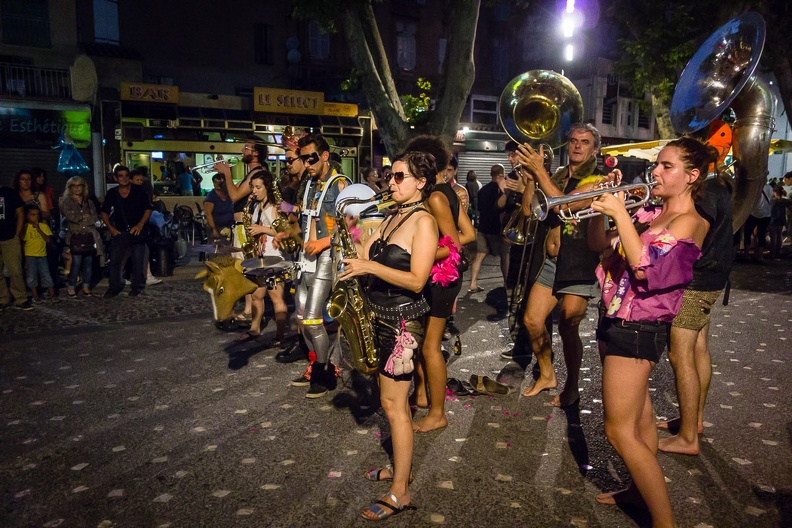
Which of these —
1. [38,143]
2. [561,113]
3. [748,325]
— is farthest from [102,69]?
[748,325]

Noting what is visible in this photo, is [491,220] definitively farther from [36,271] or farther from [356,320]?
[36,271]

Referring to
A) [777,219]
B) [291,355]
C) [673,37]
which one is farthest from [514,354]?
[673,37]

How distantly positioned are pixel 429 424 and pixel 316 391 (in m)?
1.13

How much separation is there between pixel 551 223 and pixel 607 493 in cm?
202

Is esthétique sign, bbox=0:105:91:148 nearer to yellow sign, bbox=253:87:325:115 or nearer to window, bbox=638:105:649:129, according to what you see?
yellow sign, bbox=253:87:325:115

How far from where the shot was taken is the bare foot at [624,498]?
3.17m

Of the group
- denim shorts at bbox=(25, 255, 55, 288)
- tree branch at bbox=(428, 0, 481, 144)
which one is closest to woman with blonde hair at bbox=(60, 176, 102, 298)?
denim shorts at bbox=(25, 255, 55, 288)

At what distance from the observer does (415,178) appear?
324 centimetres

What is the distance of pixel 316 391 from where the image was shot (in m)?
4.91

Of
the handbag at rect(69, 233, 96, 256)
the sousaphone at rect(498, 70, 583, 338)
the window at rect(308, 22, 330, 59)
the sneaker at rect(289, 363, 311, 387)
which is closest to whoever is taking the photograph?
the sneaker at rect(289, 363, 311, 387)

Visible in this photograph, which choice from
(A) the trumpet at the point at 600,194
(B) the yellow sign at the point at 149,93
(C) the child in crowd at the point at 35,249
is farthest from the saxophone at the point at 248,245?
(B) the yellow sign at the point at 149,93

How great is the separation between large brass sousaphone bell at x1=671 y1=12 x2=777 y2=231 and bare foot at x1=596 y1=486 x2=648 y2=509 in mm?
2350

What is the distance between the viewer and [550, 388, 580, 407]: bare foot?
4637mm

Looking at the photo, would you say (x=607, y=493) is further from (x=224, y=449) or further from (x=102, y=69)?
(x=102, y=69)
